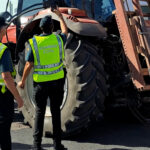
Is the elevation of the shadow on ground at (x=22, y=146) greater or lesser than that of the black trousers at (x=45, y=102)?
lesser

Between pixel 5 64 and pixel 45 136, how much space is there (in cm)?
171

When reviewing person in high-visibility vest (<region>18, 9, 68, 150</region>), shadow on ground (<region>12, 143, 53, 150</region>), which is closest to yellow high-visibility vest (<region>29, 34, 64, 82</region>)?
person in high-visibility vest (<region>18, 9, 68, 150</region>)

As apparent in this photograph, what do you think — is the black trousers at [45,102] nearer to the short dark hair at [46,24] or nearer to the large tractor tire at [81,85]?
the large tractor tire at [81,85]

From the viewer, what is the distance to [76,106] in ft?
12.1

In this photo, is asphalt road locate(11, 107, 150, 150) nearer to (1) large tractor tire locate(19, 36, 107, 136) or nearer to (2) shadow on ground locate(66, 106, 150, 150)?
(2) shadow on ground locate(66, 106, 150, 150)

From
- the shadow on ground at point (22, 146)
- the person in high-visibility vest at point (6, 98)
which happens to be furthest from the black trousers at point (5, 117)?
the shadow on ground at point (22, 146)

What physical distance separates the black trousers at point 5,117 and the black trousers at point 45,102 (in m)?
0.51

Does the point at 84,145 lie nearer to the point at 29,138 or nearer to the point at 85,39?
the point at 29,138

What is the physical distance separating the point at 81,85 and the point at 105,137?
96cm

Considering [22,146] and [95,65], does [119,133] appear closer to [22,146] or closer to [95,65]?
[95,65]

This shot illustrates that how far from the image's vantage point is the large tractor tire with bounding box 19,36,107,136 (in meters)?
3.66

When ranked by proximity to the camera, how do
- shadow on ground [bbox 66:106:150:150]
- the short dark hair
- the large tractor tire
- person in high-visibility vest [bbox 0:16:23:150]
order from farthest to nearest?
shadow on ground [bbox 66:106:150:150]
the large tractor tire
the short dark hair
person in high-visibility vest [bbox 0:16:23:150]

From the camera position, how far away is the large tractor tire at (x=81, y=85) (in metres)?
3.66

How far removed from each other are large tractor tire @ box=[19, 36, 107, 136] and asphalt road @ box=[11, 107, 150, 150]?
0.24 meters
